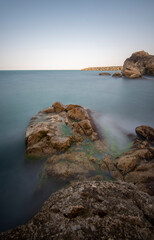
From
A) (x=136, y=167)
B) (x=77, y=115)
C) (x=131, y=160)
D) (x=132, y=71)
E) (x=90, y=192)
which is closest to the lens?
(x=90, y=192)

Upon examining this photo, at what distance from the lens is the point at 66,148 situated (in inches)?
185

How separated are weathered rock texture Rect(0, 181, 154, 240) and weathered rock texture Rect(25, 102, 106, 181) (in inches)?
58.7

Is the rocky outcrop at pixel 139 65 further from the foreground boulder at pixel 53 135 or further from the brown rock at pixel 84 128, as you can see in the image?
the foreground boulder at pixel 53 135

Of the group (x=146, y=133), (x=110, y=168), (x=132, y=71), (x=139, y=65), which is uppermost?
(x=139, y=65)

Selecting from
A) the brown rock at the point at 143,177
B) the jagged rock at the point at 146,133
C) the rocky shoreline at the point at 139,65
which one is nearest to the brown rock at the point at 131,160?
the brown rock at the point at 143,177

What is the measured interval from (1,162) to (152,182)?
17.3 ft

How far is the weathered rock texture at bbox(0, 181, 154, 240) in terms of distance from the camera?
5.08ft

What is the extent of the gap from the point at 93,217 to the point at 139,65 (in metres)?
43.8

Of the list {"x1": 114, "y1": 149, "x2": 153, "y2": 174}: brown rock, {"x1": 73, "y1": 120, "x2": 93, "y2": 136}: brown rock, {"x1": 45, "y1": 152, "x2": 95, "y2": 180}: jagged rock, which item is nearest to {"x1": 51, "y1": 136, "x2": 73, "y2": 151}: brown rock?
{"x1": 45, "y1": 152, "x2": 95, "y2": 180}: jagged rock

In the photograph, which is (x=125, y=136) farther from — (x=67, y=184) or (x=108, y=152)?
(x=67, y=184)

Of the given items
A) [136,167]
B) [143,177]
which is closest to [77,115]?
[136,167]

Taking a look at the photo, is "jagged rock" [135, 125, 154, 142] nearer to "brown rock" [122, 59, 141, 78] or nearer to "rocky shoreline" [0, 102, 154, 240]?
"rocky shoreline" [0, 102, 154, 240]

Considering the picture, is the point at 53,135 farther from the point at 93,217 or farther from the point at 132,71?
the point at 132,71

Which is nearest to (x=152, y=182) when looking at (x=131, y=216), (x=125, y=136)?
(x=131, y=216)
